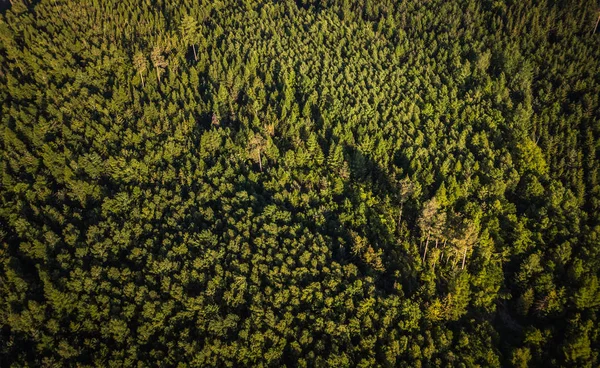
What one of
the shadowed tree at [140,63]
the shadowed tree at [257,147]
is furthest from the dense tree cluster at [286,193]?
the shadowed tree at [140,63]

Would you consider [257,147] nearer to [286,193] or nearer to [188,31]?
[286,193]

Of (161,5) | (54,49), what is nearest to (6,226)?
(54,49)

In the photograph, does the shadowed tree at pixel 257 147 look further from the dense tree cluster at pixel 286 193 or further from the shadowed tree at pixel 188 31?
the shadowed tree at pixel 188 31

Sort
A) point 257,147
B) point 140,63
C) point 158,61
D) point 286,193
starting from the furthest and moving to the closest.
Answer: point 158,61 < point 140,63 < point 257,147 < point 286,193

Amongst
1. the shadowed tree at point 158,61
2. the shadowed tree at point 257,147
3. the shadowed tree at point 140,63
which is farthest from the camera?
the shadowed tree at point 158,61

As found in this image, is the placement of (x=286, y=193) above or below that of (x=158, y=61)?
below

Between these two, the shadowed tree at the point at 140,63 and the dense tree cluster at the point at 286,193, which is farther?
the shadowed tree at the point at 140,63

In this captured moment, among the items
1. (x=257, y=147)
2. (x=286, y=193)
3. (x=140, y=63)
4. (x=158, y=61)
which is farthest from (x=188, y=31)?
(x=286, y=193)

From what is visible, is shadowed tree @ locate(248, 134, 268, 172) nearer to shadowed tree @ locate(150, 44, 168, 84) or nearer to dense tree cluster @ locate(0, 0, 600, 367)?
dense tree cluster @ locate(0, 0, 600, 367)

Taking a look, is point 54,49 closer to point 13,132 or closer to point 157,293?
point 13,132

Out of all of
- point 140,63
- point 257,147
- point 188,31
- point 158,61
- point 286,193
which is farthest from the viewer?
point 188,31
